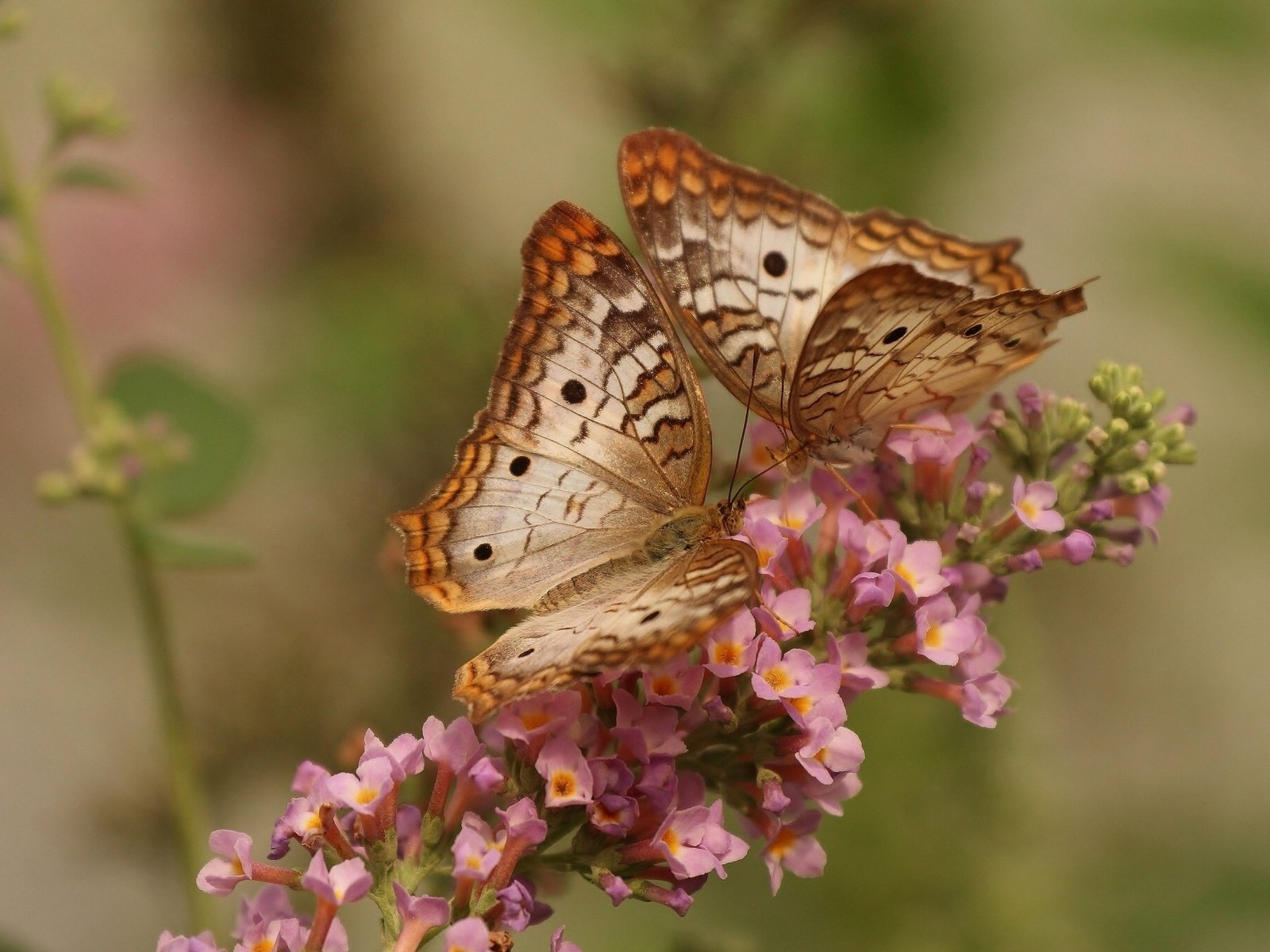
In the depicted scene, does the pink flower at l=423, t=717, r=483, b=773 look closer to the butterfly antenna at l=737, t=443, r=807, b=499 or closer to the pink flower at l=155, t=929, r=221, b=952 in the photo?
the pink flower at l=155, t=929, r=221, b=952

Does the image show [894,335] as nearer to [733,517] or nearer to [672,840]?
[733,517]

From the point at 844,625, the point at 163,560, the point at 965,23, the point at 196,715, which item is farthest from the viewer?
the point at 965,23

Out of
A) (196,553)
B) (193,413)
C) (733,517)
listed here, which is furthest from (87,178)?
(733,517)

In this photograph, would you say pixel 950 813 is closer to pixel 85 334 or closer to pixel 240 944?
pixel 240 944

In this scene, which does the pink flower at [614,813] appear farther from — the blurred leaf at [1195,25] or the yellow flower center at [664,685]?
the blurred leaf at [1195,25]

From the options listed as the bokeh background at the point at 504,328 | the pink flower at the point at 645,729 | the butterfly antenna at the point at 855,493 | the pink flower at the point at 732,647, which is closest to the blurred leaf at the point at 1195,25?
the bokeh background at the point at 504,328

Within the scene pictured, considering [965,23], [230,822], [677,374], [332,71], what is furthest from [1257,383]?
[332,71]
